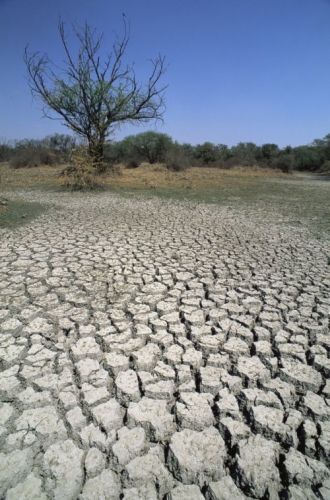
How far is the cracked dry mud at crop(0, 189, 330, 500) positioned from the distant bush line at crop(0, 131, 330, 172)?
47.2 ft

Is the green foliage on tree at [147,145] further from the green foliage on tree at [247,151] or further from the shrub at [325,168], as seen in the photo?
the shrub at [325,168]

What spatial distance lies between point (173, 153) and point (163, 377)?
1788 centimetres

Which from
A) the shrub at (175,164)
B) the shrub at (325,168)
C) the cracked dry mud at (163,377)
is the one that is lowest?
the cracked dry mud at (163,377)

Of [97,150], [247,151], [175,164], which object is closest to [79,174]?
[97,150]

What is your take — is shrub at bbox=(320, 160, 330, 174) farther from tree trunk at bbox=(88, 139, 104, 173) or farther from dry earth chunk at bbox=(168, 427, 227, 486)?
dry earth chunk at bbox=(168, 427, 227, 486)

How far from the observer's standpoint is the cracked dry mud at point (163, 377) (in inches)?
44.7

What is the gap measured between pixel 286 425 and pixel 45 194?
8.28m

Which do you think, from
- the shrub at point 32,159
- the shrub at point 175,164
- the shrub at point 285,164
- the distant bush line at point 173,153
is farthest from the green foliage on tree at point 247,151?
the shrub at point 32,159

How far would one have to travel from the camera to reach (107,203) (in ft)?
22.6

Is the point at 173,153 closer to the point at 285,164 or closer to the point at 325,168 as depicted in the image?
the point at 285,164

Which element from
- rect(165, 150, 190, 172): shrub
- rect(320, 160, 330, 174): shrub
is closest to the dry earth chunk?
rect(165, 150, 190, 172): shrub

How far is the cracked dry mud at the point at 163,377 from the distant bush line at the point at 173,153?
14392mm

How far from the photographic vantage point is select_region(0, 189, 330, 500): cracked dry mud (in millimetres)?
1136

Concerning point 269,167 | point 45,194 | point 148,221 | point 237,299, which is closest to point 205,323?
point 237,299
